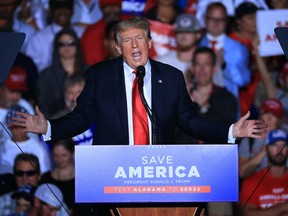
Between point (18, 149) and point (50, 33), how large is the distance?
1108mm

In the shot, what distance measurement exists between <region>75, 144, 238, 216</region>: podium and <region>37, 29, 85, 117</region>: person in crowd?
3.53 meters

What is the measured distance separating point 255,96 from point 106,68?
3.35 metres

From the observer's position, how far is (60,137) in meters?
5.07


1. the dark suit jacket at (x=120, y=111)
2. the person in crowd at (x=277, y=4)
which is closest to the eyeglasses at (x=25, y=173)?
the person in crowd at (x=277, y=4)

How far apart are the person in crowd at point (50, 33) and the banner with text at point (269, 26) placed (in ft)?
5.38

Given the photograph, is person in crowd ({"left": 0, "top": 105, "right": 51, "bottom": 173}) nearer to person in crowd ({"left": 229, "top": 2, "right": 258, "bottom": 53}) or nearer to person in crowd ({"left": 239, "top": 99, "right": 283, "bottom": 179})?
person in crowd ({"left": 239, "top": 99, "right": 283, "bottom": 179})

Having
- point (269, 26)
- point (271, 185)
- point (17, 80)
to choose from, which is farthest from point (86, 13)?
point (271, 185)

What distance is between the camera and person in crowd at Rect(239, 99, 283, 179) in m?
7.97

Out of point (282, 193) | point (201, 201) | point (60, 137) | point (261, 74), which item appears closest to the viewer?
point (201, 201)

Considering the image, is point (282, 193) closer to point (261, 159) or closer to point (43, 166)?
point (261, 159)

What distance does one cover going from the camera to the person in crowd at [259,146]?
26.1 feet

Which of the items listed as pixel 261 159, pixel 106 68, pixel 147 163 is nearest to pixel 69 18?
pixel 261 159

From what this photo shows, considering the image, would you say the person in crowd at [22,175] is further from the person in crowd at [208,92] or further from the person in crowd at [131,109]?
the person in crowd at [131,109]

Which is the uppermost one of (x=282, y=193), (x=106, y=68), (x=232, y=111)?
(x=106, y=68)
